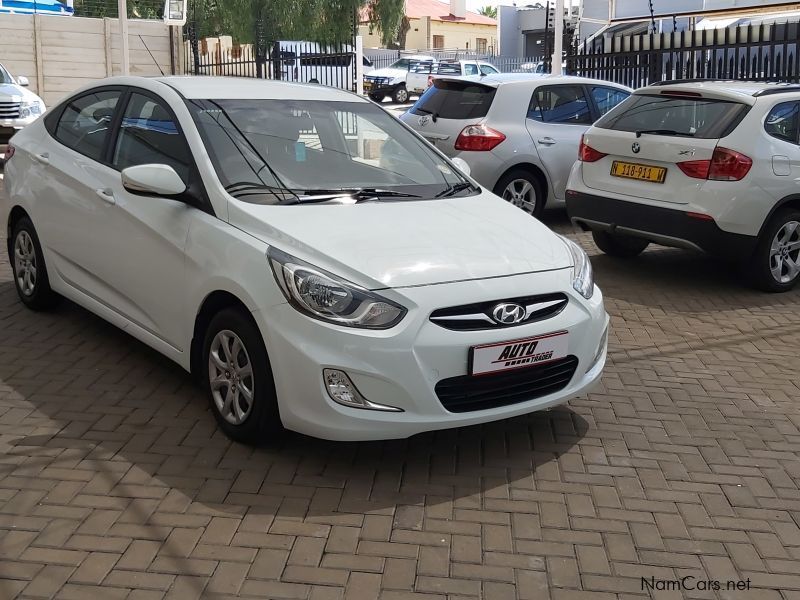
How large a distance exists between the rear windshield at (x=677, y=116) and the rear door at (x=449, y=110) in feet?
6.35

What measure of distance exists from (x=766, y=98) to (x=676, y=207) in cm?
109

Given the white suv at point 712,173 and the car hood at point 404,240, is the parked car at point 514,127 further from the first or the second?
the car hood at point 404,240

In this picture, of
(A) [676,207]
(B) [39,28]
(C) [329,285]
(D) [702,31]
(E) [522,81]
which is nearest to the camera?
(C) [329,285]

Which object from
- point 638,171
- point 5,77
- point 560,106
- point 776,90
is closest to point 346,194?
point 638,171

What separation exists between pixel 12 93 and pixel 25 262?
10.6 meters

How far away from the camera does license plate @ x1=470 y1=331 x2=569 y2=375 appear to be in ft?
13.1

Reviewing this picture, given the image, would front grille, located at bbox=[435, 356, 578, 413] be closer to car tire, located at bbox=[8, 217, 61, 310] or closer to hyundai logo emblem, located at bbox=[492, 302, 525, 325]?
hyundai logo emblem, located at bbox=[492, 302, 525, 325]

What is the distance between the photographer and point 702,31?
44.6ft

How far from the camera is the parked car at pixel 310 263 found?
396 cm

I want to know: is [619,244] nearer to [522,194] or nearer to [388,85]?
[522,194]

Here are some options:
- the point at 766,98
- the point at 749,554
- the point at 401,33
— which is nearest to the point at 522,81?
the point at 766,98

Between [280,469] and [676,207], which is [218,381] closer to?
[280,469]

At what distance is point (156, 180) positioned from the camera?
4586 mm

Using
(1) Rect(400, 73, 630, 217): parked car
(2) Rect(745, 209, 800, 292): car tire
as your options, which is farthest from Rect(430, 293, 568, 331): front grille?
(1) Rect(400, 73, 630, 217): parked car
